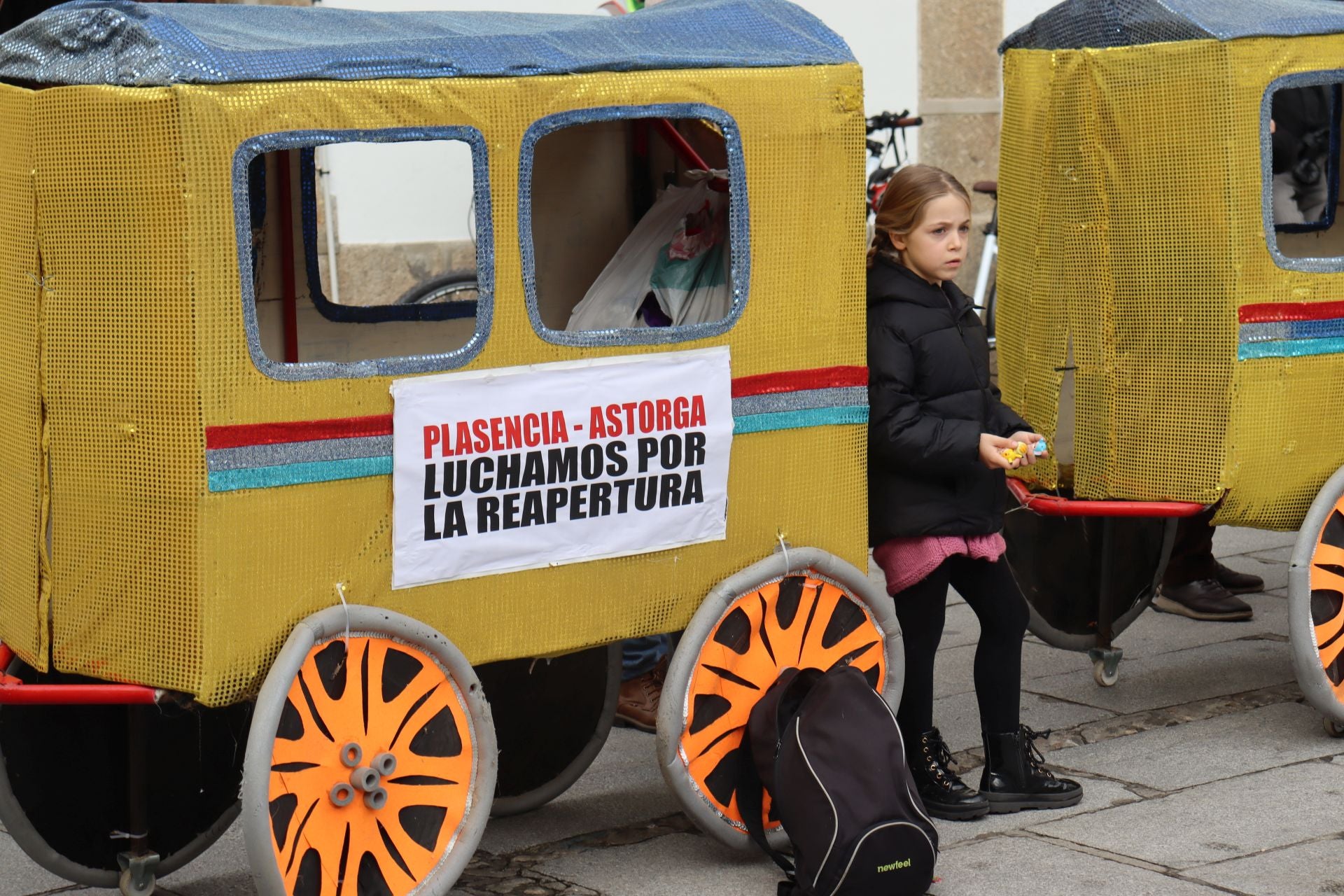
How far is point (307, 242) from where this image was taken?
4.45 metres

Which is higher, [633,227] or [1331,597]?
[633,227]

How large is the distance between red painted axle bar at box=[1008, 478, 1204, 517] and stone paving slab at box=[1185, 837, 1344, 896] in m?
0.87

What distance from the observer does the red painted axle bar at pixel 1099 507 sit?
449 cm

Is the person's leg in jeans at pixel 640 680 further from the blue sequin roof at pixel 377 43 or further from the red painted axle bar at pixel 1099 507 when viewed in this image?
the blue sequin roof at pixel 377 43

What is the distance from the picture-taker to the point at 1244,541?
7.27 m

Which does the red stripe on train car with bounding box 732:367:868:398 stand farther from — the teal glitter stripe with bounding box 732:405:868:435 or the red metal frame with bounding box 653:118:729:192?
the red metal frame with bounding box 653:118:729:192

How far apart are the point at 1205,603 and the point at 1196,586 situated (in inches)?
3.5

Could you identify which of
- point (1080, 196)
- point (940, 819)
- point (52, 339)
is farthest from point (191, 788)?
point (1080, 196)

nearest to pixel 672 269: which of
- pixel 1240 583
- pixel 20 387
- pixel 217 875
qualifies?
pixel 20 387

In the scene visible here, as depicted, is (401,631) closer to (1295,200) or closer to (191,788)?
(191,788)

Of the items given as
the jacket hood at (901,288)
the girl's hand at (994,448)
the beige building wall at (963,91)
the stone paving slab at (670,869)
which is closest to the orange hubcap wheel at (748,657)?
the stone paving slab at (670,869)

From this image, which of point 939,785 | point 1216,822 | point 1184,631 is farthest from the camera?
point 1184,631

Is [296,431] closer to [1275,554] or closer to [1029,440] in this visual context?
[1029,440]

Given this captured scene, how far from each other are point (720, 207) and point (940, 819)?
1.49 m
